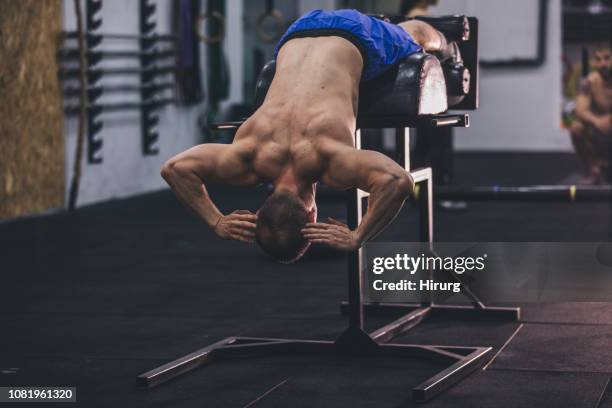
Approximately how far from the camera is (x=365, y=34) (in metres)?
3.45

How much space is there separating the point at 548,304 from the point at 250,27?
893cm

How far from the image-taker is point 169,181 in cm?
332

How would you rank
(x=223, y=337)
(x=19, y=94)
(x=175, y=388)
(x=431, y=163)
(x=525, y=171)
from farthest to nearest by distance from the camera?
(x=525, y=171) < (x=431, y=163) < (x=19, y=94) < (x=223, y=337) < (x=175, y=388)

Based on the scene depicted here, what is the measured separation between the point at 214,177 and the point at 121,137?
17.2 ft

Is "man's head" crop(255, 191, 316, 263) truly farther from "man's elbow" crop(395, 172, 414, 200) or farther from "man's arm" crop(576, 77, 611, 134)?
"man's arm" crop(576, 77, 611, 134)

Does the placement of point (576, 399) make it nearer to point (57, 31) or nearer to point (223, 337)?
point (223, 337)

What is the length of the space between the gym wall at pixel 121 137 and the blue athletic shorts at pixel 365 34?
4.40 meters

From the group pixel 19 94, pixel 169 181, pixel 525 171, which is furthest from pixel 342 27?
pixel 525 171

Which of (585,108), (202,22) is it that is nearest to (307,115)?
(585,108)

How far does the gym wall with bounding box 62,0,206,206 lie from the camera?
791 centimetres

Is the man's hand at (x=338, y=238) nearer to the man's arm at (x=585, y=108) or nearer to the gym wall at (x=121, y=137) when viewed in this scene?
the gym wall at (x=121, y=137)

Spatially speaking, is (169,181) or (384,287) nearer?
(169,181)

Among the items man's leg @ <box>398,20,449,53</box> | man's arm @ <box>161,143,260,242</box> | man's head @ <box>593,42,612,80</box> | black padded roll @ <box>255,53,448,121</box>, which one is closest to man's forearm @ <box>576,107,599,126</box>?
man's head @ <box>593,42,612,80</box>

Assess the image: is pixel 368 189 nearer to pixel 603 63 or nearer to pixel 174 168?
pixel 174 168
